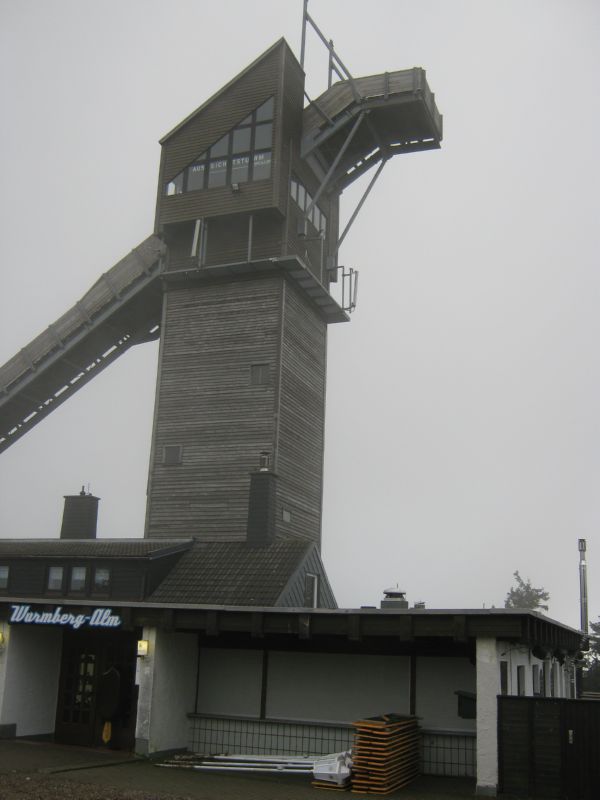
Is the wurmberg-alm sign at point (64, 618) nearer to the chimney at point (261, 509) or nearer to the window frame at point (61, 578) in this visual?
the window frame at point (61, 578)

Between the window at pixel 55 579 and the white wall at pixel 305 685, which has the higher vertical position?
the window at pixel 55 579

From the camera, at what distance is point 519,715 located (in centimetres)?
1748

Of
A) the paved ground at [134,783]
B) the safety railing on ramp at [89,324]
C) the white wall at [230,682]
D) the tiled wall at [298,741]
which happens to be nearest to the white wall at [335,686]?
the tiled wall at [298,741]

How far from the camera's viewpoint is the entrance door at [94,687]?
22.6 meters

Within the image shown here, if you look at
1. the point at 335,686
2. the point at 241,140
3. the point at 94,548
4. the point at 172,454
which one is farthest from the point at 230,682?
the point at 241,140

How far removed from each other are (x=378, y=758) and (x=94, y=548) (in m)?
13.0

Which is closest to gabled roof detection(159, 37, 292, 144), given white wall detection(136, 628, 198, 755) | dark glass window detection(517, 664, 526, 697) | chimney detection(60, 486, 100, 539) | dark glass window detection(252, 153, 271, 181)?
dark glass window detection(252, 153, 271, 181)

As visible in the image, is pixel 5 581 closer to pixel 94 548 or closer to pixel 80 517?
pixel 94 548

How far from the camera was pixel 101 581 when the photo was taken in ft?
85.4

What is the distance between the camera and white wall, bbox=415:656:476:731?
19.8 metres

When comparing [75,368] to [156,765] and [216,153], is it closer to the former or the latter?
[216,153]

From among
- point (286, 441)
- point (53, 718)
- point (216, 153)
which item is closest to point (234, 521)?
point (286, 441)

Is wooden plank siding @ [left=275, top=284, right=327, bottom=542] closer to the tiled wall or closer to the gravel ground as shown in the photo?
the tiled wall

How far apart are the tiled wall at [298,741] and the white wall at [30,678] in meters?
4.41
